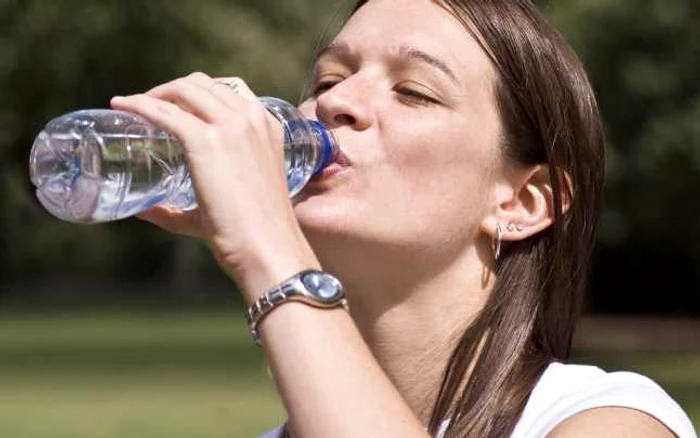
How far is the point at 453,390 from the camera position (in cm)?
324

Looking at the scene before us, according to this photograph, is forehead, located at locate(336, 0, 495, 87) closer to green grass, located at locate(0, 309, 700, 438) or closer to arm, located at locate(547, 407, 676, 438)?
arm, located at locate(547, 407, 676, 438)

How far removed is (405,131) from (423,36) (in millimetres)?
258

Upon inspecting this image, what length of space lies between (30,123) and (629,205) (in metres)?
11.7

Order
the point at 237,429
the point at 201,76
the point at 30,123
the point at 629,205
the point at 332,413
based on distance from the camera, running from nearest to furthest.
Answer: the point at 332,413 → the point at 201,76 → the point at 237,429 → the point at 629,205 → the point at 30,123

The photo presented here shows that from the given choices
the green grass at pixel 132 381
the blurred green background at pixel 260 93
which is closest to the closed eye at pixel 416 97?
the blurred green background at pixel 260 93

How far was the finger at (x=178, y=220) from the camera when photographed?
294 cm

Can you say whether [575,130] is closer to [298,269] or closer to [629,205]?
[298,269]

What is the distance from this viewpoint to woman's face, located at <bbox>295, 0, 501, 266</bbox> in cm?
305

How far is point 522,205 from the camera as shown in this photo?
338 centimetres

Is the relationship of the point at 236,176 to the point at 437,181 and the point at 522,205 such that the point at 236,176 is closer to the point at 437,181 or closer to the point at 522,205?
the point at 437,181

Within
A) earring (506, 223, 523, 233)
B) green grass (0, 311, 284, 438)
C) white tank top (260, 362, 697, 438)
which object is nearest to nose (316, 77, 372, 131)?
earring (506, 223, 523, 233)

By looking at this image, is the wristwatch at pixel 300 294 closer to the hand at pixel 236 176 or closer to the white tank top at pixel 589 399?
the hand at pixel 236 176

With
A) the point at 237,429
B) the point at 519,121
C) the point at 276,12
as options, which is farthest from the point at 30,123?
the point at 519,121

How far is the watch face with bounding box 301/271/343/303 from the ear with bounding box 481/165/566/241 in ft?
2.62
